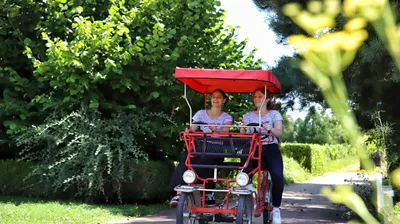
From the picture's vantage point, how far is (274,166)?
25.0 ft

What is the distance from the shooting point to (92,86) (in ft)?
39.8

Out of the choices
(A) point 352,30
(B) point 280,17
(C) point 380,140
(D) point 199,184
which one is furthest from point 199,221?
(A) point 352,30

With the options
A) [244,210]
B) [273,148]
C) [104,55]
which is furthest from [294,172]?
[244,210]

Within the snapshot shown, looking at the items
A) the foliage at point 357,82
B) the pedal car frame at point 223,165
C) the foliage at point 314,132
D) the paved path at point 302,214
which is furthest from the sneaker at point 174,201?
the foliage at point 314,132

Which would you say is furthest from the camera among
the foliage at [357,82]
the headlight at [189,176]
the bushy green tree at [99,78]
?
the bushy green tree at [99,78]

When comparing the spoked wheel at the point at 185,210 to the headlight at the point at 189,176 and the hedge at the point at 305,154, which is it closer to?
the headlight at the point at 189,176

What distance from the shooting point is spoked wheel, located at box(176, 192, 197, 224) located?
6.88 metres

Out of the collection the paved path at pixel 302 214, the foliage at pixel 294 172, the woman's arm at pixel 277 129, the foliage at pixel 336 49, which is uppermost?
the woman's arm at pixel 277 129

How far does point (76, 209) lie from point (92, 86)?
107 inches

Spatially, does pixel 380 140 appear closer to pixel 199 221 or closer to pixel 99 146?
pixel 199 221

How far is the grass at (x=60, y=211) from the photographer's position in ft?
30.2

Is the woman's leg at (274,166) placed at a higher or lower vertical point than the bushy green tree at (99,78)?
lower

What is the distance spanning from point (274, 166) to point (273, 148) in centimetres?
22

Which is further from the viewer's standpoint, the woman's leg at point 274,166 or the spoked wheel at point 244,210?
the woman's leg at point 274,166
